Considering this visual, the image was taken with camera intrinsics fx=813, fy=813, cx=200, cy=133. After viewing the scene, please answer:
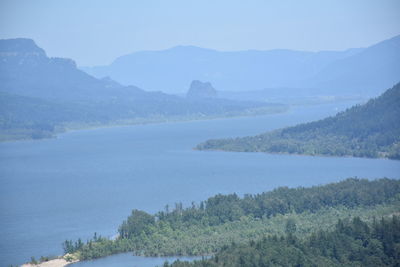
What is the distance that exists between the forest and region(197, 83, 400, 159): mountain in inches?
948

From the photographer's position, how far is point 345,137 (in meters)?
75.3

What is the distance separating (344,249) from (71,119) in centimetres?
8960

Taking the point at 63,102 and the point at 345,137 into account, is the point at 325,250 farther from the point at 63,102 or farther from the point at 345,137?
the point at 63,102

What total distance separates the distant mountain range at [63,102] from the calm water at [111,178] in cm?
2065

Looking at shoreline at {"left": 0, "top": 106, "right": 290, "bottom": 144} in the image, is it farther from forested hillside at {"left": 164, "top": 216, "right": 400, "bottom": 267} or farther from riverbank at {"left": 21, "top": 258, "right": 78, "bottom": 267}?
forested hillside at {"left": 164, "top": 216, "right": 400, "bottom": 267}

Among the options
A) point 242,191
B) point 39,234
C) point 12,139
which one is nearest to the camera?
point 39,234

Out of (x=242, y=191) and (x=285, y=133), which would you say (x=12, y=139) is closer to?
(x=285, y=133)

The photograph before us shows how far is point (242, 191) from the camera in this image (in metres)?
51.2

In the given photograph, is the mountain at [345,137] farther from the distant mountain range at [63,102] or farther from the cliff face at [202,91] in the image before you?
the cliff face at [202,91]

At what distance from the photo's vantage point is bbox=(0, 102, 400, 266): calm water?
42.1 m

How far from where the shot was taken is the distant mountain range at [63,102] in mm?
112500

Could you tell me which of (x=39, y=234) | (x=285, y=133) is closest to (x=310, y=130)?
(x=285, y=133)

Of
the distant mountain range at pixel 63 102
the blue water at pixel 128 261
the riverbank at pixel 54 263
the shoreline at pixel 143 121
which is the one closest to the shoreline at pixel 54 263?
the riverbank at pixel 54 263

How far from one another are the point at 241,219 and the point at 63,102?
305 ft
